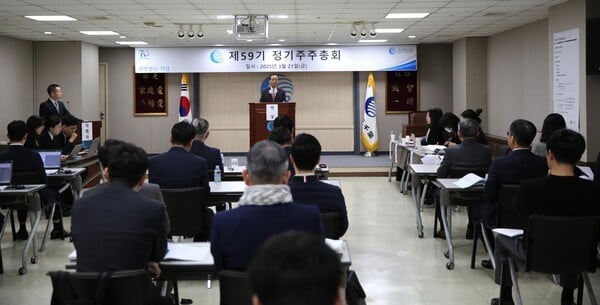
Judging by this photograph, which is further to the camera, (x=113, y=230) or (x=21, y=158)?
(x=21, y=158)

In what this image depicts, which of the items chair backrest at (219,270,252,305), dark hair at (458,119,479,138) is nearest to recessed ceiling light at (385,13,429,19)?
dark hair at (458,119,479,138)

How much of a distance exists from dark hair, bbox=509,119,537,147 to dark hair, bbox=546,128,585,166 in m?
1.05

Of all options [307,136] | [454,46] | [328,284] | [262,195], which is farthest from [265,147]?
[454,46]

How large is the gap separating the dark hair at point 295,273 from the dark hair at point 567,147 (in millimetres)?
2662

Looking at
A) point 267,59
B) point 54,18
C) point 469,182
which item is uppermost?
point 54,18

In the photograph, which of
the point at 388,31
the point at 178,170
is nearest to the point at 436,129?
the point at 388,31

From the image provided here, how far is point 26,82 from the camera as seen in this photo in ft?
43.1

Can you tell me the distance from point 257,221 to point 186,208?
245 cm

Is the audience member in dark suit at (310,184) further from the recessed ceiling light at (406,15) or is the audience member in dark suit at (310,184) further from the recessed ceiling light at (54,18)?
the recessed ceiling light at (54,18)

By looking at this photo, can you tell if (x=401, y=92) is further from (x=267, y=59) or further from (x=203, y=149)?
(x=203, y=149)

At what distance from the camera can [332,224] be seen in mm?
3717

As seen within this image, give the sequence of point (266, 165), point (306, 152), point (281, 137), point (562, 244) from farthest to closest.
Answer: point (281, 137) → point (306, 152) → point (562, 244) → point (266, 165)

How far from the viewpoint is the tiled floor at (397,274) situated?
4.70 meters

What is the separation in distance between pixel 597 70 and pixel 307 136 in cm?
565
